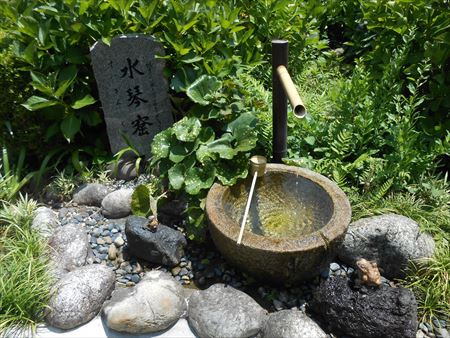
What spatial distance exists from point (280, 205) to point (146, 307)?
130 cm

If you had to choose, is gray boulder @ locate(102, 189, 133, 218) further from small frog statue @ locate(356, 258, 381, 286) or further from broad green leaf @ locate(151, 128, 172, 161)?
small frog statue @ locate(356, 258, 381, 286)

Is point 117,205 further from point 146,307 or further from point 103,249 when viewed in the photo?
point 146,307

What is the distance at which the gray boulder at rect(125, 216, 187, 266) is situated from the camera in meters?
3.25

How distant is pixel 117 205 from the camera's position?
3807 mm

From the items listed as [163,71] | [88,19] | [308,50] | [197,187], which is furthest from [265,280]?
[308,50]

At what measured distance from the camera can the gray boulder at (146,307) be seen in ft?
9.06

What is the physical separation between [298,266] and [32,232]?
6.99 ft

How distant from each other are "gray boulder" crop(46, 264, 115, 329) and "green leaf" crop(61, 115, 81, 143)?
1.41 metres

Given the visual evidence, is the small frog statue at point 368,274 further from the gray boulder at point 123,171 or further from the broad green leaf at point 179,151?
the gray boulder at point 123,171

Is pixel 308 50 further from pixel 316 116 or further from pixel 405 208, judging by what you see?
pixel 405 208

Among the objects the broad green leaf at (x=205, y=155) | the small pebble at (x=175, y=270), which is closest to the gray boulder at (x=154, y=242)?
the small pebble at (x=175, y=270)

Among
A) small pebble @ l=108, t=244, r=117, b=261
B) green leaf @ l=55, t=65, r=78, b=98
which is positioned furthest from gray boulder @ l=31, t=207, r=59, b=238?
green leaf @ l=55, t=65, r=78, b=98

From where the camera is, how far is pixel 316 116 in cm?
398

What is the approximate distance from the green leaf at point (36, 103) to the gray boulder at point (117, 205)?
3.24 ft
